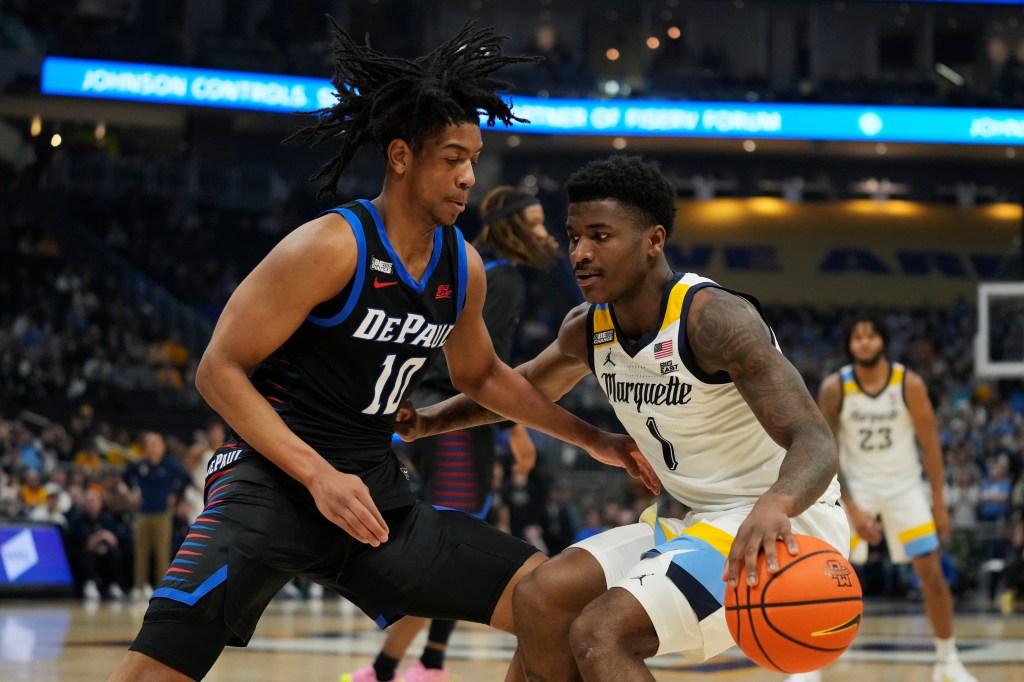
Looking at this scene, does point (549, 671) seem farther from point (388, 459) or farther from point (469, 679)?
point (469, 679)

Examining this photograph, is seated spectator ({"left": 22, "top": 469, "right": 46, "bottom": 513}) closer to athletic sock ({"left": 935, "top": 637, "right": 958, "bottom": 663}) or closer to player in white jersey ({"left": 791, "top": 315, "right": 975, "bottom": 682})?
player in white jersey ({"left": 791, "top": 315, "right": 975, "bottom": 682})

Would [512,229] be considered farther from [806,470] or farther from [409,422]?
[806,470]

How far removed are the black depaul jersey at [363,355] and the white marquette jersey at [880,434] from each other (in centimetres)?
488

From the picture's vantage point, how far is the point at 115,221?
2530 cm

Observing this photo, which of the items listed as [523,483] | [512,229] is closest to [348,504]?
[512,229]

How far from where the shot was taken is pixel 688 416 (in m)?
3.82

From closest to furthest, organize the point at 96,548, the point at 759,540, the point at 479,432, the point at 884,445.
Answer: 1. the point at 759,540
2. the point at 479,432
3. the point at 884,445
4. the point at 96,548

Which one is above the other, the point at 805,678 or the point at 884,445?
the point at 884,445

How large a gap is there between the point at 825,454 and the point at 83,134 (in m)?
27.2

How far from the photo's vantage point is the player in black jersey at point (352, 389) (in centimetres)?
357

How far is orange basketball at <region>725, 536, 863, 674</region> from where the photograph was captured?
3.24 meters

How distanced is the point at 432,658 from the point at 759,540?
327 cm

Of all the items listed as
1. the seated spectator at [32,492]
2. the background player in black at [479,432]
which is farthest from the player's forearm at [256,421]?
the seated spectator at [32,492]

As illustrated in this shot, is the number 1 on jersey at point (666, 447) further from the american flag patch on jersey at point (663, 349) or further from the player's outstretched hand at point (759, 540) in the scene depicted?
the player's outstretched hand at point (759, 540)
